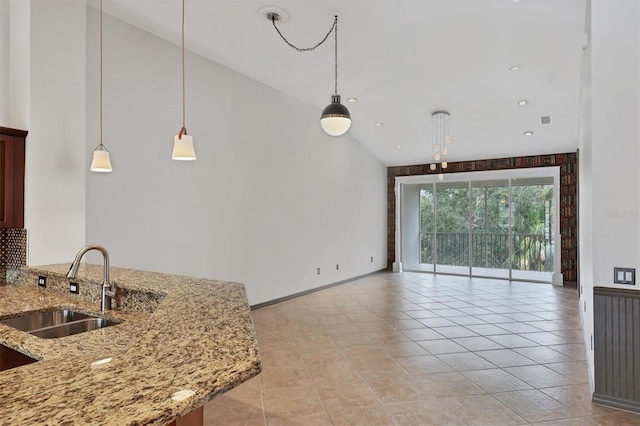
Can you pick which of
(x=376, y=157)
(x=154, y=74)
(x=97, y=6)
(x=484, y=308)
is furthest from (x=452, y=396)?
(x=376, y=157)

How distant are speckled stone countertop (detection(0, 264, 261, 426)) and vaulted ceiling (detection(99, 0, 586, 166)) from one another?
125 inches

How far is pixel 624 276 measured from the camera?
8.84 feet

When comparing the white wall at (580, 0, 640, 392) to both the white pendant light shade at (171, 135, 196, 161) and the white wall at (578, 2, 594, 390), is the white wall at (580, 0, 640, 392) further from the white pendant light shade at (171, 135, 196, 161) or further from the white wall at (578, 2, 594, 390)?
the white pendant light shade at (171, 135, 196, 161)

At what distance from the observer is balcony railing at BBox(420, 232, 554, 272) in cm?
793

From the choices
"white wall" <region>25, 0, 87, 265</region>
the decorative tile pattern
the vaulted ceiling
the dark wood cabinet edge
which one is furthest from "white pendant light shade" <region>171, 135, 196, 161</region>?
the vaulted ceiling

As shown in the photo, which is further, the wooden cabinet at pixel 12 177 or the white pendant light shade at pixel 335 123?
the white pendant light shade at pixel 335 123

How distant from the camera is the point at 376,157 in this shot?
29.7 ft

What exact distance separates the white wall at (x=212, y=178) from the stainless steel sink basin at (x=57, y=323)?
58.8 inches

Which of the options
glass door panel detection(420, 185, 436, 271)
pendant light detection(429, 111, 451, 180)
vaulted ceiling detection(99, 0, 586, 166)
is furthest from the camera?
glass door panel detection(420, 185, 436, 271)

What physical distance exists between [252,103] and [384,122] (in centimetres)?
279

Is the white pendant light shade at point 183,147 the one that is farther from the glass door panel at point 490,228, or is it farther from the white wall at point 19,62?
the glass door panel at point 490,228

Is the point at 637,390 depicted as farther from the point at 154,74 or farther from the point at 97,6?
the point at 97,6

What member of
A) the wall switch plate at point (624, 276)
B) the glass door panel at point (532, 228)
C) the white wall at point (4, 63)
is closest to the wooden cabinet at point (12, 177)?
the white wall at point (4, 63)

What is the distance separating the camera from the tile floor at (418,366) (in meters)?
2.69
